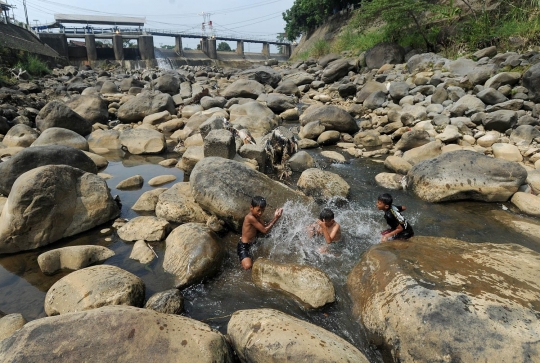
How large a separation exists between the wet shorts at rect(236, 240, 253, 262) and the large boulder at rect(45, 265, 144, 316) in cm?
146

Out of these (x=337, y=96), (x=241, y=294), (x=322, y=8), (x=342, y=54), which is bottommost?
(x=241, y=294)

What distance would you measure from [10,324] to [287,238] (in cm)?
358

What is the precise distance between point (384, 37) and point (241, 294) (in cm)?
1845

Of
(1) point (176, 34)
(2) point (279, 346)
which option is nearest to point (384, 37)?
(2) point (279, 346)

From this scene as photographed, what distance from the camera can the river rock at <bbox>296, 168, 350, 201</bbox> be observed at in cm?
658

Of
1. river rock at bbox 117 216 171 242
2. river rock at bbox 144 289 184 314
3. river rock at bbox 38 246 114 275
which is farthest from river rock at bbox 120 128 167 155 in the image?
river rock at bbox 144 289 184 314

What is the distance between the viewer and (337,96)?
651 inches

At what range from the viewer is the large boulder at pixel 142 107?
13297 millimetres

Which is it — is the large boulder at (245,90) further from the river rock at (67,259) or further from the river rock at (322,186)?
the river rock at (67,259)

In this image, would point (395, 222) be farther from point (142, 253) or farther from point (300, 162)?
point (142, 253)

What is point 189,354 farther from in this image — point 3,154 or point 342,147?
point 3,154

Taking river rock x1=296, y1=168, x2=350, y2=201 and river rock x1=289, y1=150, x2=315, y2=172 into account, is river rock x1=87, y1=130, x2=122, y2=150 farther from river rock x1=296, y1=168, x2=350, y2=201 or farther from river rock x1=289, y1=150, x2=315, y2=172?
river rock x1=296, y1=168, x2=350, y2=201

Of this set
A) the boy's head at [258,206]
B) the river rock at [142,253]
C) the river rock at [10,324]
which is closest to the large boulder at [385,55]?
the boy's head at [258,206]

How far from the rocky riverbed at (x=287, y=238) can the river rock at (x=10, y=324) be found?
14 millimetres
